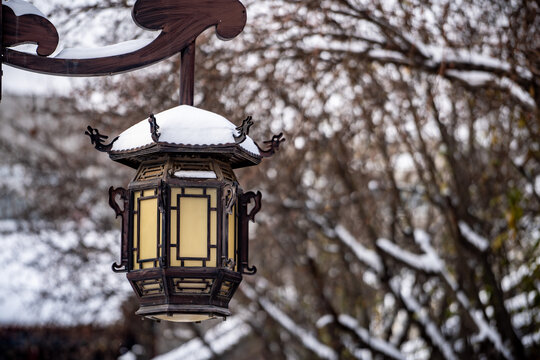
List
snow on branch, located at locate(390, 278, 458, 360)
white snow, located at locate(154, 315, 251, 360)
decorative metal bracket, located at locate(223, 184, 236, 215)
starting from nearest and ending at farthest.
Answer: decorative metal bracket, located at locate(223, 184, 236, 215) → snow on branch, located at locate(390, 278, 458, 360) → white snow, located at locate(154, 315, 251, 360)

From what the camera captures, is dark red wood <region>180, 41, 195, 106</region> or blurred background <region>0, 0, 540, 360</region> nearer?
dark red wood <region>180, 41, 195, 106</region>

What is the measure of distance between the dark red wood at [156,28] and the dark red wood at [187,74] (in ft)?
0.14

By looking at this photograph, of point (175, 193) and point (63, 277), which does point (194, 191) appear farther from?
point (63, 277)

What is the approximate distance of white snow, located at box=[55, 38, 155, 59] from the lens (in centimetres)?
368

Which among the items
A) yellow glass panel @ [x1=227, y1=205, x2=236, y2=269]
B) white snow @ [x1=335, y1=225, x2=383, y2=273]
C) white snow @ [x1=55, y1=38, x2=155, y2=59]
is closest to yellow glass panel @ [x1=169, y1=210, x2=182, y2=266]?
yellow glass panel @ [x1=227, y1=205, x2=236, y2=269]

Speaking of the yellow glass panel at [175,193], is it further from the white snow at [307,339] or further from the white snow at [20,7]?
the white snow at [307,339]

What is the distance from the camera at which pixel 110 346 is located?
703 inches

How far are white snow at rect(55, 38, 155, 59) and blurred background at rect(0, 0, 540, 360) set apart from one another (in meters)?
1.99

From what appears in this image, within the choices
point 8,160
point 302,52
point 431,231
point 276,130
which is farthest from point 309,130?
point 8,160

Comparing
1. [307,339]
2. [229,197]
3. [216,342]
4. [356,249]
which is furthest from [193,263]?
[216,342]

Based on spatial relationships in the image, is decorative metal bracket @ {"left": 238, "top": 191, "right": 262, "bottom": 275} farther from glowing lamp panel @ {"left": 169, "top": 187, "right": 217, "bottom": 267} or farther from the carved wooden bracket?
the carved wooden bracket

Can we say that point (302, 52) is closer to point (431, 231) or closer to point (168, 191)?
point (168, 191)

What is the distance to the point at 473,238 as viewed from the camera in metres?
10.4

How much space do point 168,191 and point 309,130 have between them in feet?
20.7
